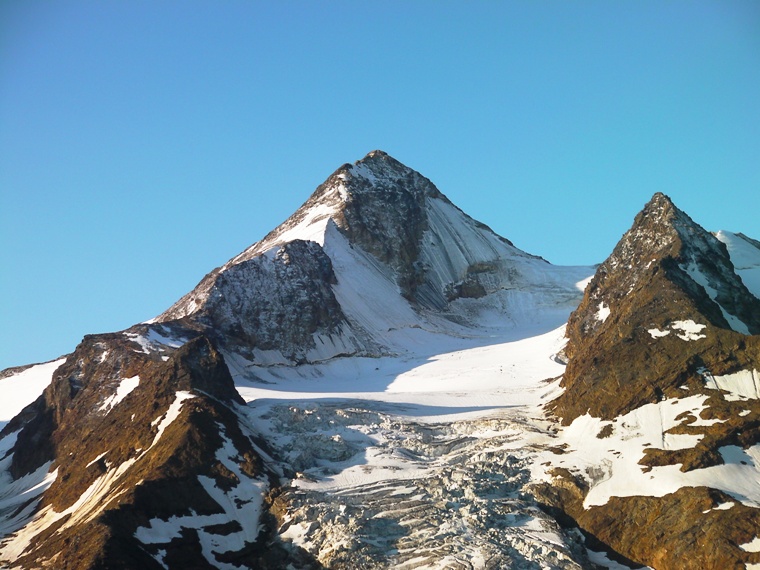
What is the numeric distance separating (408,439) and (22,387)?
43983 mm

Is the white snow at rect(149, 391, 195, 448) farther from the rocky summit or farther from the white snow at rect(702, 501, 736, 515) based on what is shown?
the white snow at rect(702, 501, 736, 515)

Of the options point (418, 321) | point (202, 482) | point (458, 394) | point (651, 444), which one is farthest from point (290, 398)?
point (418, 321)

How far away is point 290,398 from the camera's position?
7750cm

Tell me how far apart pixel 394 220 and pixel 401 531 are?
88494 mm

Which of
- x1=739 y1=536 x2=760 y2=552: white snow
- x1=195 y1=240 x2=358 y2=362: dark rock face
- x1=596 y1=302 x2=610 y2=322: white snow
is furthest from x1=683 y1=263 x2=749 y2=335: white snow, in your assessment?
x1=195 y1=240 x2=358 y2=362: dark rock face

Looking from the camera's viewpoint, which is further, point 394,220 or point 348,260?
point 394,220

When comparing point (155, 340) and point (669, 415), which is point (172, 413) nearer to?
point (155, 340)

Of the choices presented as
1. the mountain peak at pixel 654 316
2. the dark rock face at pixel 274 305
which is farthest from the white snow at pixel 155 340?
the mountain peak at pixel 654 316

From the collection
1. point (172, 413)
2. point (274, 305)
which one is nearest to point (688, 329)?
point (172, 413)

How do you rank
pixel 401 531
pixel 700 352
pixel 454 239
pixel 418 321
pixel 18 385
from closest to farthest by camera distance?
pixel 401 531, pixel 700 352, pixel 18 385, pixel 418 321, pixel 454 239

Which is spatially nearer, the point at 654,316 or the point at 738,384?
the point at 738,384

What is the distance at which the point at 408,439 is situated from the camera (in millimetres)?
64562

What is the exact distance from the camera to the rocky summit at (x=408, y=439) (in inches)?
1917

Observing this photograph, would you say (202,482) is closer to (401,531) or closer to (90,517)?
(90,517)
